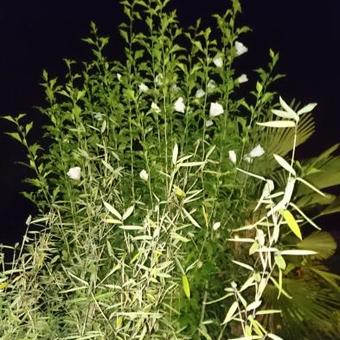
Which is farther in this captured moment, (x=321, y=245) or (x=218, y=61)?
(x=321, y=245)

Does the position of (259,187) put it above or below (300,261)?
above

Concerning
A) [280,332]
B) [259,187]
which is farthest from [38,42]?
[280,332]

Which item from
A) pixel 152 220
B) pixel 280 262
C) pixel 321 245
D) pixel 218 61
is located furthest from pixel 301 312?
pixel 280 262

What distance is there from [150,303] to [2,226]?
1589 mm

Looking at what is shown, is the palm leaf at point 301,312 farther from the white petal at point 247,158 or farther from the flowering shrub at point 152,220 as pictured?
the white petal at point 247,158

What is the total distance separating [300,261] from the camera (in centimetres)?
260

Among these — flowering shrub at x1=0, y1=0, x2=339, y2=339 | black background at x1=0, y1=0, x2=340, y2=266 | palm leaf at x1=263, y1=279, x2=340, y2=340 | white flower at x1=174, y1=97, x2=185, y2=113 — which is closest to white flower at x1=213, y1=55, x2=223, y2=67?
flowering shrub at x1=0, y1=0, x2=339, y2=339

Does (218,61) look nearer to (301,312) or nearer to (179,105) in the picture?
(179,105)

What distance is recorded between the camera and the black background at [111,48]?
111 inches

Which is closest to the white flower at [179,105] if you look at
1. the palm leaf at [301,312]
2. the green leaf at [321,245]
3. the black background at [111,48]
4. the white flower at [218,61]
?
the white flower at [218,61]

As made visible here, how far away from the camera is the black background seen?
282 cm

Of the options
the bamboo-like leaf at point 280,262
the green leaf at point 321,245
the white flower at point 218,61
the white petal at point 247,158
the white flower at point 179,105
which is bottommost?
the green leaf at point 321,245

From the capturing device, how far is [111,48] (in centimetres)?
287

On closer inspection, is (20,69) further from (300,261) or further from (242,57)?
(300,261)
